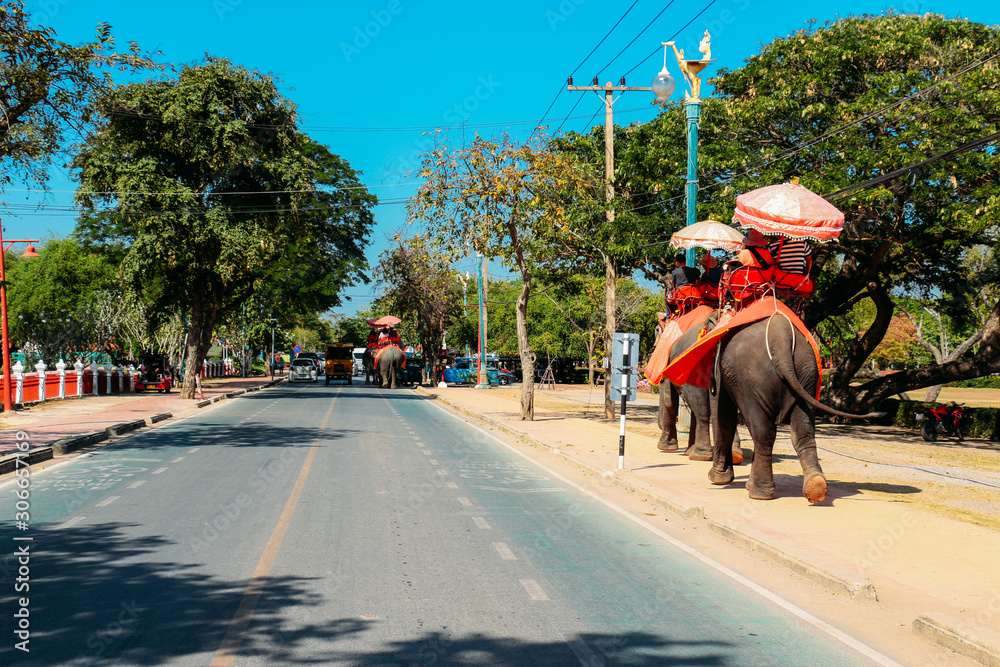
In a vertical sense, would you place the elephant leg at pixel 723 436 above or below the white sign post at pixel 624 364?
below

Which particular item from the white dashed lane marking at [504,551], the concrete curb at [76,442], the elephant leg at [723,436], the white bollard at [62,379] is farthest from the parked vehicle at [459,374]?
the white dashed lane marking at [504,551]

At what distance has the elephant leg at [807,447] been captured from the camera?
9.32 metres

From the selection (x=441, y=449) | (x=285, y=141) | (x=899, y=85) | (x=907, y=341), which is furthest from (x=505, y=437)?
(x=907, y=341)

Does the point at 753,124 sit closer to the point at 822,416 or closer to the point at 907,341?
the point at 822,416

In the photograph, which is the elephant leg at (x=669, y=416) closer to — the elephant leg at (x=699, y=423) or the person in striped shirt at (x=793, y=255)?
the elephant leg at (x=699, y=423)

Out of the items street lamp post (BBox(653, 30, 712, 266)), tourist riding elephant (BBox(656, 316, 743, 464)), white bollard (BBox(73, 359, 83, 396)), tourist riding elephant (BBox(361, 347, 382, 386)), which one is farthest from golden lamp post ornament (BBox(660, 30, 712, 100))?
tourist riding elephant (BBox(361, 347, 382, 386))

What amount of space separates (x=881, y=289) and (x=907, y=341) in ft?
154

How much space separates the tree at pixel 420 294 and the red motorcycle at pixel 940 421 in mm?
32802

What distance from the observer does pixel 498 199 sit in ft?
70.4

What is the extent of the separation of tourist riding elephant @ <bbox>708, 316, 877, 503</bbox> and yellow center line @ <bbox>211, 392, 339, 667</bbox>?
5265 millimetres

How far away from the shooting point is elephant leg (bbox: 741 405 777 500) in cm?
968

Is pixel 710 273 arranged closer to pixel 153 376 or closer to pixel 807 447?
pixel 807 447

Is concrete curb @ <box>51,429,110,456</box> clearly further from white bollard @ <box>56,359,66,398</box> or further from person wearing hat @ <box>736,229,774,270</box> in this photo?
white bollard @ <box>56,359,66,398</box>

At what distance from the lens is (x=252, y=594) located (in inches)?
238
